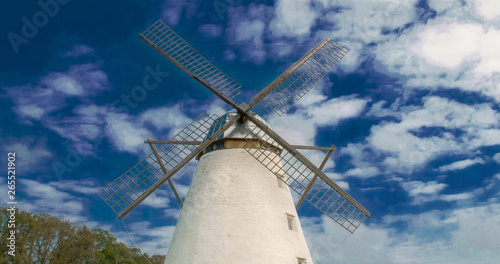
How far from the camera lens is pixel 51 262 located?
26.8 m

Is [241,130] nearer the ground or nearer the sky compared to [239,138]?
nearer the sky

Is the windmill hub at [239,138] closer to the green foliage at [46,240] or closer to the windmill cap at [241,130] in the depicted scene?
the windmill cap at [241,130]

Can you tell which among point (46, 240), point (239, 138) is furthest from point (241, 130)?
point (46, 240)

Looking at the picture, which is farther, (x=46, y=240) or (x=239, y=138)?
(x=46, y=240)

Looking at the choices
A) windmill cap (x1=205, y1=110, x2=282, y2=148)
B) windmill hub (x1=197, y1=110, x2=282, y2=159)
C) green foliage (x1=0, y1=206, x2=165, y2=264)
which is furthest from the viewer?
green foliage (x1=0, y1=206, x2=165, y2=264)

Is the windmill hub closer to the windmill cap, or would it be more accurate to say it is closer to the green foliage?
the windmill cap

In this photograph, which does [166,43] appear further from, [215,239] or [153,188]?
[215,239]

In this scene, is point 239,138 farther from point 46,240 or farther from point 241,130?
point 46,240

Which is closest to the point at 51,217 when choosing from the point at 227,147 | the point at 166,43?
the point at 166,43

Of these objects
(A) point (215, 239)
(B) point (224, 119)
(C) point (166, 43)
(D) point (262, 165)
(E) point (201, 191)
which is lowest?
(A) point (215, 239)

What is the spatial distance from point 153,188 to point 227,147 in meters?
3.04

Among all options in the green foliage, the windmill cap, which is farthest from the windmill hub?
the green foliage

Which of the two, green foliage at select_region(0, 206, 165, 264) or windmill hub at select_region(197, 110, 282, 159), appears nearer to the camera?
windmill hub at select_region(197, 110, 282, 159)

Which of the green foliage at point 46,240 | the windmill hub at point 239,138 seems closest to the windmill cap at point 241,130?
the windmill hub at point 239,138
